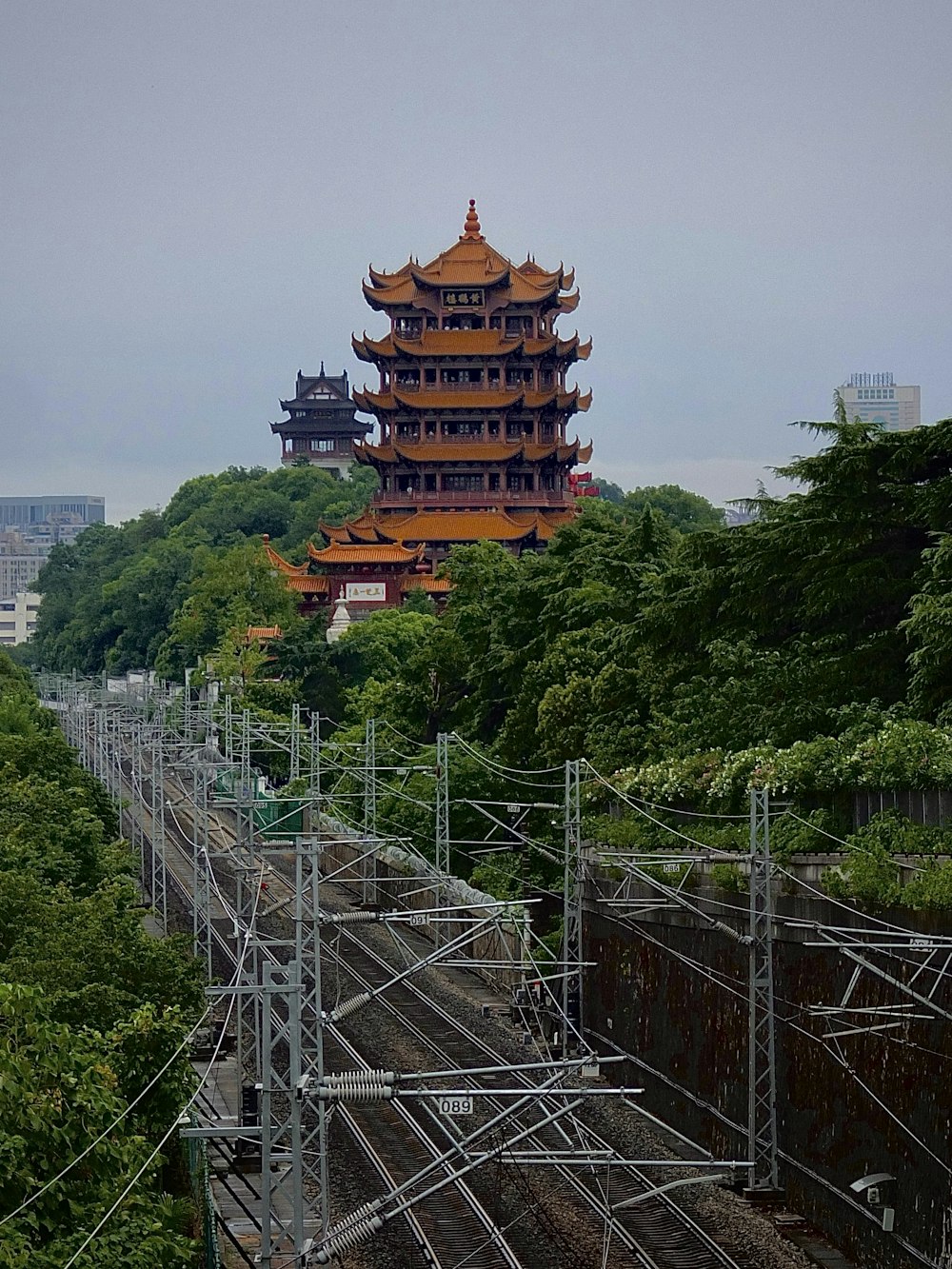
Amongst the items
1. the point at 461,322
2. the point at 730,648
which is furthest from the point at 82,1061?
the point at 461,322

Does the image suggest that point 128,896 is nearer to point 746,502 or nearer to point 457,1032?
point 457,1032

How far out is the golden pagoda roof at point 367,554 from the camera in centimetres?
11069

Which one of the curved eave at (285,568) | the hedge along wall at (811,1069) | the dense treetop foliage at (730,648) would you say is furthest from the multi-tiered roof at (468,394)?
the hedge along wall at (811,1069)

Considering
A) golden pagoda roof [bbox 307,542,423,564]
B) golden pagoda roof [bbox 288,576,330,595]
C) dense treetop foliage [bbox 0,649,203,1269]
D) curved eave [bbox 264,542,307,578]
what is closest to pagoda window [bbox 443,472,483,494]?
golden pagoda roof [bbox 307,542,423,564]

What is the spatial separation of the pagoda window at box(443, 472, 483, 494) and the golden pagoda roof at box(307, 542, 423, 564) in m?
9.25

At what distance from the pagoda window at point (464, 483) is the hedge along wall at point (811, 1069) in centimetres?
8068

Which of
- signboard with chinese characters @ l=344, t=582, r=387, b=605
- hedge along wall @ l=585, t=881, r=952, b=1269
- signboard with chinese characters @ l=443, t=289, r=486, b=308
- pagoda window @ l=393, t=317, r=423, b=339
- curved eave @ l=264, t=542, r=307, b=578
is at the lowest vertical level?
hedge along wall @ l=585, t=881, r=952, b=1269

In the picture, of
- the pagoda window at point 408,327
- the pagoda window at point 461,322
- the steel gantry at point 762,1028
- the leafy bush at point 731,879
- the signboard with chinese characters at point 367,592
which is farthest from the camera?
the pagoda window at point 408,327

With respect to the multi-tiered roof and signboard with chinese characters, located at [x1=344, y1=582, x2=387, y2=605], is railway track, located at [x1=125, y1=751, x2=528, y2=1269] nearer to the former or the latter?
signboard with chinese characters, located at [x1=344, y1=582, x2=387, y2=605]

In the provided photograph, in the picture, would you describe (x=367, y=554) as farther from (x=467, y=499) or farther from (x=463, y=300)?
(x=463, y=300)

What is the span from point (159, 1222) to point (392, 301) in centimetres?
10313

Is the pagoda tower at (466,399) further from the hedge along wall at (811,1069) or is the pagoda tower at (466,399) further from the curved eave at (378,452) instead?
the hedge along wall at (811,1069)

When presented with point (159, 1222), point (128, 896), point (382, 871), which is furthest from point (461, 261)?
point (159, 1222)

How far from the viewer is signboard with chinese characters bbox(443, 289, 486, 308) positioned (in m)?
121
